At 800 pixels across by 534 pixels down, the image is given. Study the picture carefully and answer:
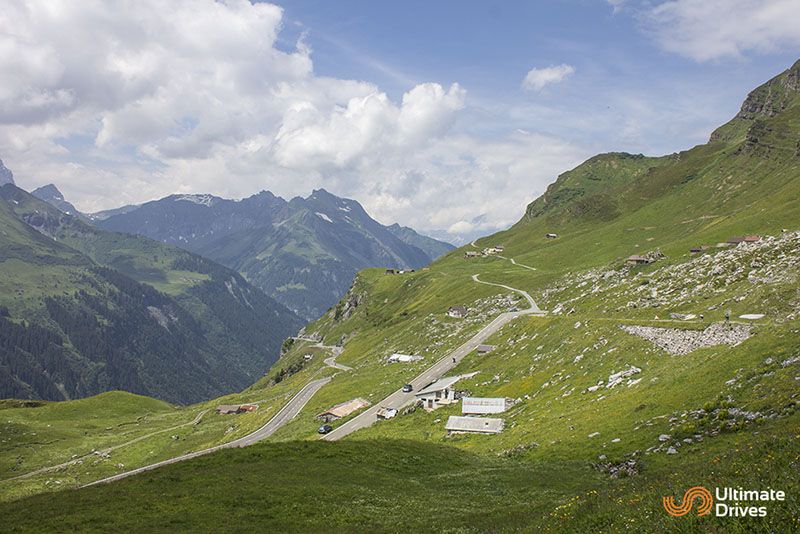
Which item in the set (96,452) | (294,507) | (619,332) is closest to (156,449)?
(96,452)

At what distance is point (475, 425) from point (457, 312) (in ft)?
288

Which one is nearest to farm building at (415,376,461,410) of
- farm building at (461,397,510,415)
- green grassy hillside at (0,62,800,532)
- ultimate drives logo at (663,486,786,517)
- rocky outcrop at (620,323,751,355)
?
green grassy hillside at (0,62,800,532)

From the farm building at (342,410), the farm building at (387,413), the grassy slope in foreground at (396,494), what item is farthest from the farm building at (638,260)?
the grassy slope in foreground at (396,494)

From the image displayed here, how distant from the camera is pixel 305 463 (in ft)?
144

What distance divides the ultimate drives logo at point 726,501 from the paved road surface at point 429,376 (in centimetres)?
7076

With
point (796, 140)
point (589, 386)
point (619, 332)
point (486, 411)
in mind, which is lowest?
point (486, 411)

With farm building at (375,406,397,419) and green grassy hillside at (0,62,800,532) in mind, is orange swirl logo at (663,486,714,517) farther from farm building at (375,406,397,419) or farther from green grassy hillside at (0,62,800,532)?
farm building at (375,406,397,419)

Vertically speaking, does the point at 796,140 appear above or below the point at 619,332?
above

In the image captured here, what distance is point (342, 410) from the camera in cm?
9750

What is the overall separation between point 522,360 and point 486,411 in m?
19.6


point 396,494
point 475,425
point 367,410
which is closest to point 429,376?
point 367,410

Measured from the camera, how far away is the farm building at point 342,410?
95750 mm

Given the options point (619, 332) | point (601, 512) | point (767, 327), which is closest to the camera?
point (601, 512)

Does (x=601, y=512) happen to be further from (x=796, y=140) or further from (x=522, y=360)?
(x=796, y=140)
